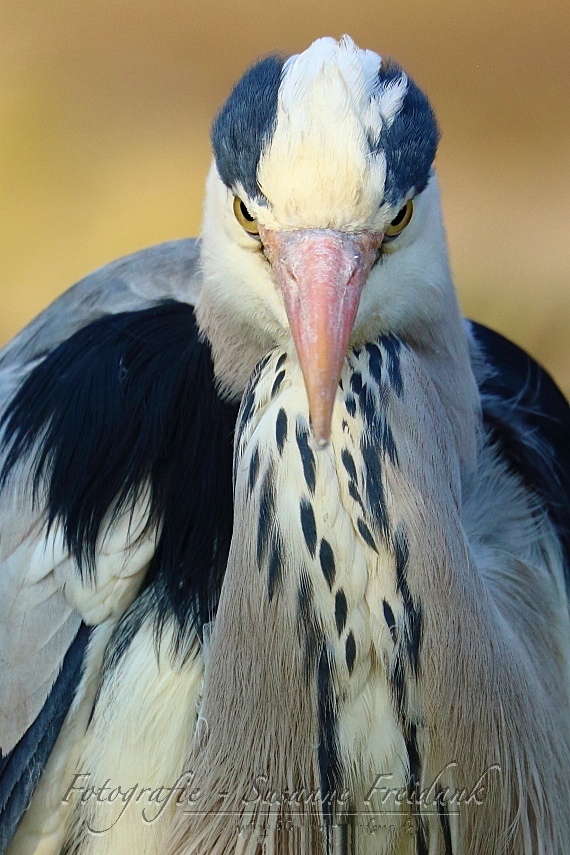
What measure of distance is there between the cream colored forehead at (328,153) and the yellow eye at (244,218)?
1.2 inches

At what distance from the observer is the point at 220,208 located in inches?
43.3

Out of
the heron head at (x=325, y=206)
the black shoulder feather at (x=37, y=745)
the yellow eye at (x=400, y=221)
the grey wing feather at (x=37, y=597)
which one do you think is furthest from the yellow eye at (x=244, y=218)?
the black shoulder feather at (x=37, y=745)

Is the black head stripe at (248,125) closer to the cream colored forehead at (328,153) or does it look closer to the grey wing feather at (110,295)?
the cream colored forehead at (328,153)

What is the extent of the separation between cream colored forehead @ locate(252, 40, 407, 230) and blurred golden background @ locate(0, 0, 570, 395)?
2117 mm

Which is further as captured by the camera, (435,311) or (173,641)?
(173,641)

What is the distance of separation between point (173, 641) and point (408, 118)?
0.68 metres

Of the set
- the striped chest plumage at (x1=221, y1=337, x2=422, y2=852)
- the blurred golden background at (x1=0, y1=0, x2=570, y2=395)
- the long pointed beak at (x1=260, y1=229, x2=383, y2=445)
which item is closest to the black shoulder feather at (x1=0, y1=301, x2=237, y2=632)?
the striped chest plumage at (x1=221, y1=337, x2=422, y2=852)

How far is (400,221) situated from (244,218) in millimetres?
154

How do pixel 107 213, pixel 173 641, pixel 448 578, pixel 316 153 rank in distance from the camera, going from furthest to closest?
1. pixel 107 213
2. pixel 173 641
3. pixel 448 578
4. pixel 316 153

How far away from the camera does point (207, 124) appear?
3.31 metres

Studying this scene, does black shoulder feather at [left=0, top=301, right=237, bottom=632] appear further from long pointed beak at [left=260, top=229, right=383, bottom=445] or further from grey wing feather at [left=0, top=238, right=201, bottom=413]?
long pointed beak at [left=260, top=229, right=383, bottom=445]

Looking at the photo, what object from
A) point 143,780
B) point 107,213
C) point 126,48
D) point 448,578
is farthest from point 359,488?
point 126,48

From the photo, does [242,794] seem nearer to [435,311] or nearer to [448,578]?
[448,578]

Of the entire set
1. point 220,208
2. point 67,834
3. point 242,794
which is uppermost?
point 220,208
